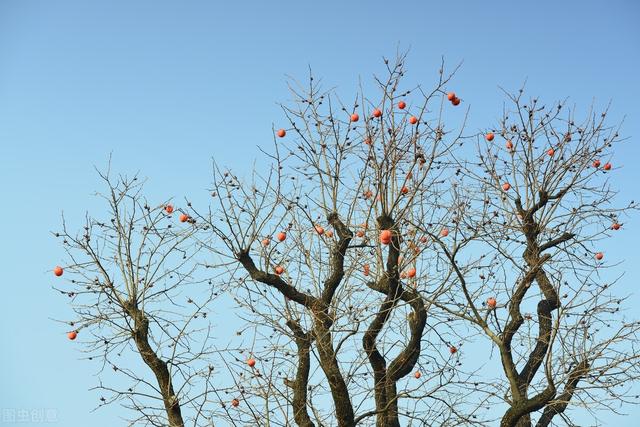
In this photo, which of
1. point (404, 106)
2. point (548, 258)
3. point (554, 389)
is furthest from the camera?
point (548, 258)

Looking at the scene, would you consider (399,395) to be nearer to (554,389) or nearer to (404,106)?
(554,389)

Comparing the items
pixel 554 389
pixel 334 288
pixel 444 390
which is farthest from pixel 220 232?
pixel 554 389

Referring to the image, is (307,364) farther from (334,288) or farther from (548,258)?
(548,258)

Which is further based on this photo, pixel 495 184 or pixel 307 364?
pixel 495 184

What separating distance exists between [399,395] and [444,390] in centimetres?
46

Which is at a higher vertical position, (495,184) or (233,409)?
(495,184)

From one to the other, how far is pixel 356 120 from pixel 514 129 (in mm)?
2262

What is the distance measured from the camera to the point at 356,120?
21.3ft

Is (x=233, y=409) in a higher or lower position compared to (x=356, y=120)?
lower

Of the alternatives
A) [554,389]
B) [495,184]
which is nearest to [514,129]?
[495,184]

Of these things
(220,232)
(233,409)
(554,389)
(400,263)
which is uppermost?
(220,232)

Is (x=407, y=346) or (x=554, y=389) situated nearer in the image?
(x=554, y=389)

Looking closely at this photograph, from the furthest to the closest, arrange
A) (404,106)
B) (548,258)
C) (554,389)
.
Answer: (548,258)
(404,106)
(554,389)

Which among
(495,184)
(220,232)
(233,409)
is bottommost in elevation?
(233,409)
